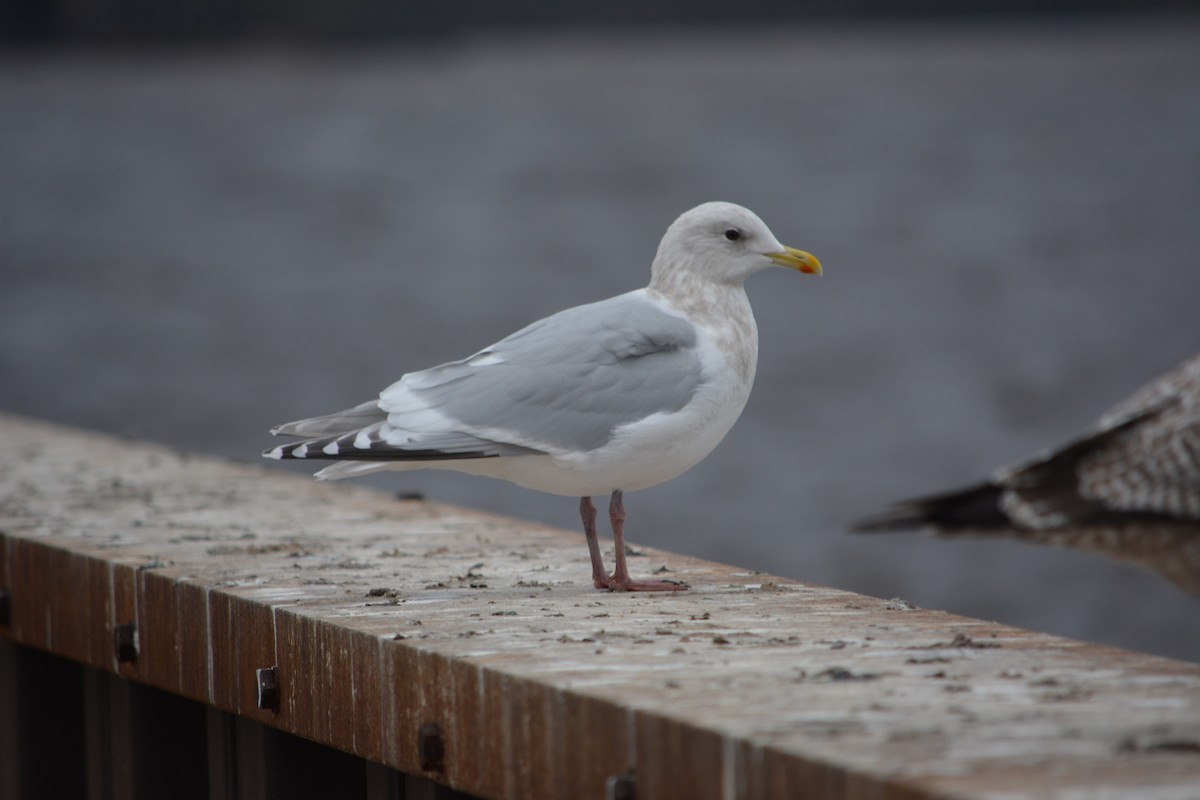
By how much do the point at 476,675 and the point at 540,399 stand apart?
40.3 inches

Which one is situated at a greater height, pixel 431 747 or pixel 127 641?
pixel 127 641

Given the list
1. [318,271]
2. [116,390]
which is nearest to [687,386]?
[116,390]

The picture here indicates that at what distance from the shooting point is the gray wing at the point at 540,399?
476 cm

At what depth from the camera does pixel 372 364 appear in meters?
29.5

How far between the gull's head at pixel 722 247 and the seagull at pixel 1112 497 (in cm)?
89

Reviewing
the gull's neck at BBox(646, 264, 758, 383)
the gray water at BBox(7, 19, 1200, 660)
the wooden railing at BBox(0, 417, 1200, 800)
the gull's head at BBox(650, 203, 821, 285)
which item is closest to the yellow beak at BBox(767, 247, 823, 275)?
the gull's head at BBox(650, 203, 821, 285)

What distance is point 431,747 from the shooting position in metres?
4.17

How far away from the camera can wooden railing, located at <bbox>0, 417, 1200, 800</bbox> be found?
3.39 metres

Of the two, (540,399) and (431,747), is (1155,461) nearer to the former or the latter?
(540,399)

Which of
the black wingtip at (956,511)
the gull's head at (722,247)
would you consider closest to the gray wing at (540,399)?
the gull's head at (722,247)

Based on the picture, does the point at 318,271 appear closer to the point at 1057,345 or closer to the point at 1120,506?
the point at 1057,345

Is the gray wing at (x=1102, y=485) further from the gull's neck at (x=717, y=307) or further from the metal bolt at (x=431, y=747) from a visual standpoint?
the metal bolt at (x=431, y=747)

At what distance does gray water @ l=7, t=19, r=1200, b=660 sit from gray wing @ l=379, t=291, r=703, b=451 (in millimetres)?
11934

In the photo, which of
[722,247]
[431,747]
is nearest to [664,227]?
[722,247]
